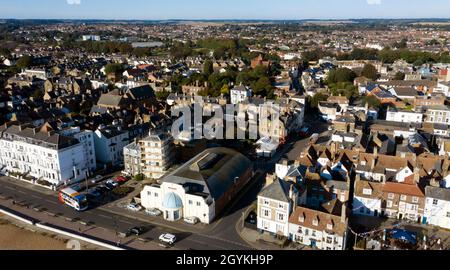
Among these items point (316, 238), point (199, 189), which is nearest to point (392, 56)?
point (199, 189)

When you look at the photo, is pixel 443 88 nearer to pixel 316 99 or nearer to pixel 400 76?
pixel 400 76

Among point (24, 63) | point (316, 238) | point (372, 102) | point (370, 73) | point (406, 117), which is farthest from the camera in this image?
point (24, 63)

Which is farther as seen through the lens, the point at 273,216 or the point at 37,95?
the point at 37,95

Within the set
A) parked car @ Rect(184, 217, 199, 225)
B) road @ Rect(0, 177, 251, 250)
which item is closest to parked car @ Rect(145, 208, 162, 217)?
road @ Rect(0, 177, 251, 250)

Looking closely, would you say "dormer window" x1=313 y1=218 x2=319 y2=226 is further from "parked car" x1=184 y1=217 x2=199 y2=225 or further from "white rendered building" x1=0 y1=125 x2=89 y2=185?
"white rendered building" x1=0 y1=125 x2=89 y2=185

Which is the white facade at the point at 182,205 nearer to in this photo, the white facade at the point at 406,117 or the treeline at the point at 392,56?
the white facade at the point at 406,117

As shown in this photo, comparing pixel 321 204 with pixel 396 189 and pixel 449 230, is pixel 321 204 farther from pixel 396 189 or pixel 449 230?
pixel 449 230

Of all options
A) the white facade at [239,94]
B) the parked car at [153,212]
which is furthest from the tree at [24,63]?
the parked car at [153,212]
